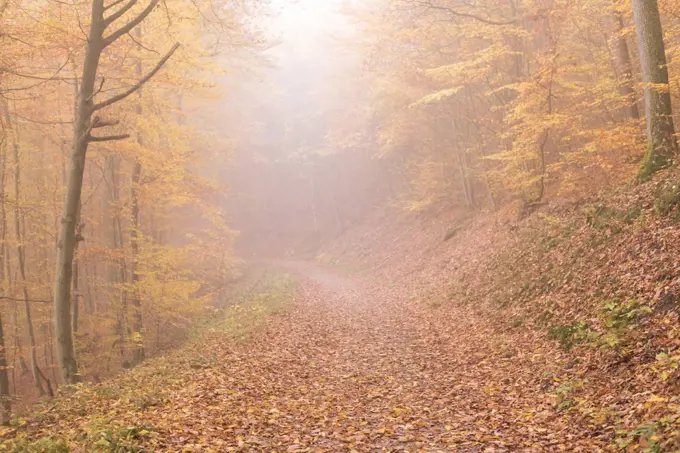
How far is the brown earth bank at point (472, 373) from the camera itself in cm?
566

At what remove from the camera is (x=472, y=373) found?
28.3 ft

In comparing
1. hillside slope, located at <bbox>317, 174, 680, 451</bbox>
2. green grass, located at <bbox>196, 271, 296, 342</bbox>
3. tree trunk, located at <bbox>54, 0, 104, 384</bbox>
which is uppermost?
tree trunk, located at <bbox>54, 0, 104, 384</bbox>

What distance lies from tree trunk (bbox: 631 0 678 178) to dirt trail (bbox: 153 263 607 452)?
16.3 ft

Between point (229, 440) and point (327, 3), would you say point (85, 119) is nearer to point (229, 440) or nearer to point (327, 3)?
point (229, 440)

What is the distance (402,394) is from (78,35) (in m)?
10.1

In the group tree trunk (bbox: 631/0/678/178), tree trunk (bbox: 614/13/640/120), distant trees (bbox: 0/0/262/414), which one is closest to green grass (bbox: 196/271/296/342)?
distant trees (bbox: 0/0/262/414)

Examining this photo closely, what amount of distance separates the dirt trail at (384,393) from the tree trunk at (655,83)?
4959mm

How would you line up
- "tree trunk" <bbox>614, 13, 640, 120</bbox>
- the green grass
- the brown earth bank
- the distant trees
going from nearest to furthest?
the brown earth bank < "tree trunk" <bbox>614, 13, 640, 120</bbox> < the green grass < the distant trees

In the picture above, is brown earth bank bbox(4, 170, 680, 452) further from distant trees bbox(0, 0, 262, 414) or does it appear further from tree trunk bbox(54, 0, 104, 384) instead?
distant trees bbox(0, 0, 262, 414)

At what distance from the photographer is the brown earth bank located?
5656mm

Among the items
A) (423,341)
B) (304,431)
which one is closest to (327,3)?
(423,341)

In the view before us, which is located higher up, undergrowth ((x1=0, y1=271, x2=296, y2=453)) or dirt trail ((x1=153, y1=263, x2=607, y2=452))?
undergrowth ((x1=0, y1=271, x2=296, y2=453))

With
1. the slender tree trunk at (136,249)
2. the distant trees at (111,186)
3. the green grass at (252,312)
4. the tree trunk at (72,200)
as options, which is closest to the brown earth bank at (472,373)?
the green grass at (252,312)

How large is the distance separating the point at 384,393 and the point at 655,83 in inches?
319
